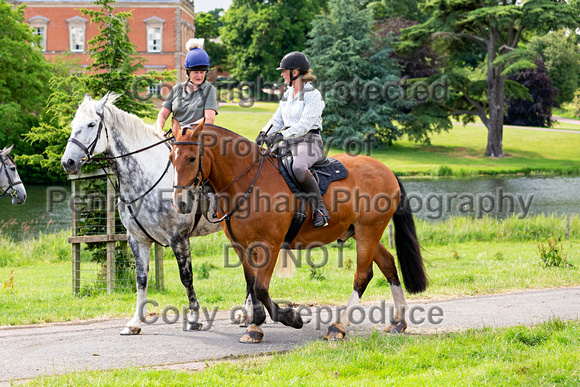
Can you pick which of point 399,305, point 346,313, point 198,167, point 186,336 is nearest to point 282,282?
point 399,305

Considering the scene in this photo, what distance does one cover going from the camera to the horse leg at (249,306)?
654 cm

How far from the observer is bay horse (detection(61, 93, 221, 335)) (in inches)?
283

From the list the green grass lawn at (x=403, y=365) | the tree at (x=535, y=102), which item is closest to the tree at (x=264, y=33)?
the tree at (x=535, y=102)

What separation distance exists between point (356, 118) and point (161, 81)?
123ft

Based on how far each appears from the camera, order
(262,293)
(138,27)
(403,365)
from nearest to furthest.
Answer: (403,365)
(262,293)
(138,27)

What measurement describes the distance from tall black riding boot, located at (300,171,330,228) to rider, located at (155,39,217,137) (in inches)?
68.8

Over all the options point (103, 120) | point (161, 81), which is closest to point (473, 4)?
point (161, 81)

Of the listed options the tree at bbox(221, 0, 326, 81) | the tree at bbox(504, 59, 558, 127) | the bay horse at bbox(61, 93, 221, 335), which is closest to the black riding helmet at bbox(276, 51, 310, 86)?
the bay horse at bbox(61, 93, 221, 335)

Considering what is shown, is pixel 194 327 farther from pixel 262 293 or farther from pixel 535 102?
pixel 535 102

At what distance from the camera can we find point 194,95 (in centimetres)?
777

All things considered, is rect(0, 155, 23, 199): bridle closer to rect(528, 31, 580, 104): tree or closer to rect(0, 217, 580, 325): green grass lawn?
rect(0, 217, 580, 325): green grass lawn

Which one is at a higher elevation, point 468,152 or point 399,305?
point 468,152

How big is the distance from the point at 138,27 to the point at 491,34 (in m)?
34.6

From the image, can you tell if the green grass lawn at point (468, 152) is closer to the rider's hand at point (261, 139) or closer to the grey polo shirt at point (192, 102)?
the grey polo shirt at point (192, 102)
